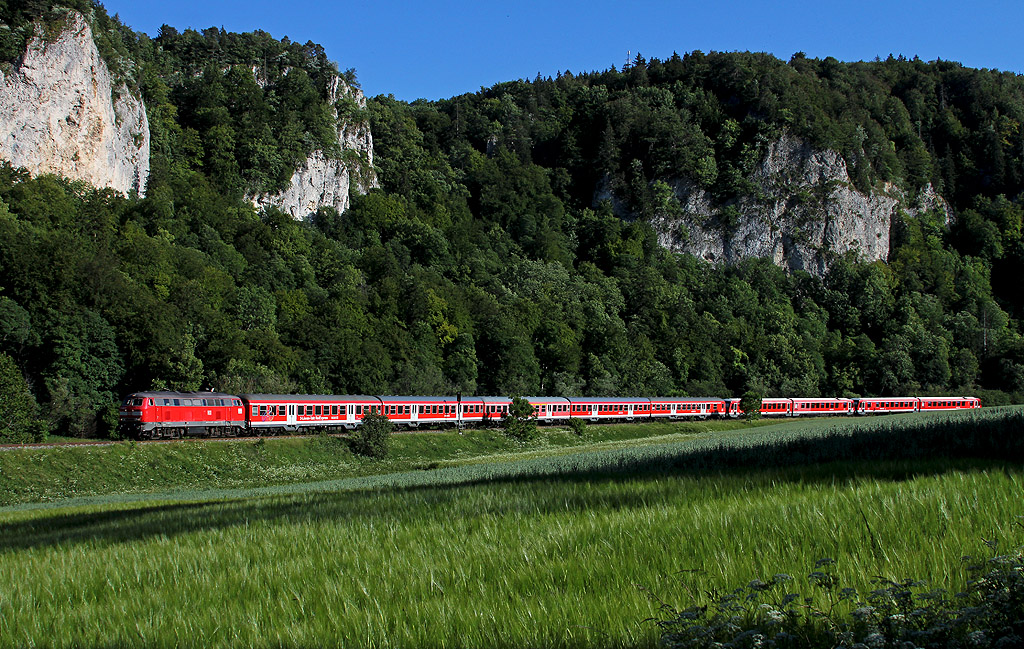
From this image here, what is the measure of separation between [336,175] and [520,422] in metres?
97.3

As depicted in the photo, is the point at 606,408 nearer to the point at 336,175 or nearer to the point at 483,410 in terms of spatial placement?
the point at 483,410

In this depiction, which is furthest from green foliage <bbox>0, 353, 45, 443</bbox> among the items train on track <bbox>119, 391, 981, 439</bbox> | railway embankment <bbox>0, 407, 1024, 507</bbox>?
railway embankment <bbox>0, 407, 1024, 507</bbox>

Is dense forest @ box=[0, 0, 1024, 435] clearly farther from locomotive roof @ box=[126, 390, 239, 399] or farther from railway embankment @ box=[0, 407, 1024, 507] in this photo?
railway embankment @ box=[0, 407, 1024, 507]

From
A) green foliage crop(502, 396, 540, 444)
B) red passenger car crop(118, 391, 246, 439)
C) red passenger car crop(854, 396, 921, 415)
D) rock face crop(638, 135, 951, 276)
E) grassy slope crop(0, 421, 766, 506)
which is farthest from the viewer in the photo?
rock face crop(638, 135, 951, 276)

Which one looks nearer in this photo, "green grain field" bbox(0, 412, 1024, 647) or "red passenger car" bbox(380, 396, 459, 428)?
"green grain field" bbox(0, 412, 1024, 647)

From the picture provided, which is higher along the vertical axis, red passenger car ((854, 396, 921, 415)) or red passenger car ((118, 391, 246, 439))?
red passenger car ((118, 391, 246, 439))

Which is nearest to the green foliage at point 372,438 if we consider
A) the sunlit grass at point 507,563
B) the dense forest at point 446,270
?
the dense forest at point 446,270

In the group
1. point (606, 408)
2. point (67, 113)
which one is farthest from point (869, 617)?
point (67, 113)

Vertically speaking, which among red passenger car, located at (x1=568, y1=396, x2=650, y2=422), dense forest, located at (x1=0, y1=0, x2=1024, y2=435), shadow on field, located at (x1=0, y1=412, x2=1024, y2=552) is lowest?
red passenger car, located at (x1=568, y1=396, x2=650, y2=422)

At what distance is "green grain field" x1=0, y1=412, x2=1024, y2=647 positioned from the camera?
565 cm

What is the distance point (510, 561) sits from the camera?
7.34 metres

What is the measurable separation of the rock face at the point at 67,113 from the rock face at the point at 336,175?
31.9 meters

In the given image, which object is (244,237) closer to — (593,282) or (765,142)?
(593,282)

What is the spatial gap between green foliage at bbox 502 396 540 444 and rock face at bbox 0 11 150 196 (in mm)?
63896
